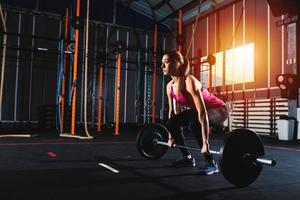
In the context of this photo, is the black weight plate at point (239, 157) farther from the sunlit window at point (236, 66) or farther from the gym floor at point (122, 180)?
the sunlit window at point (236, 66)

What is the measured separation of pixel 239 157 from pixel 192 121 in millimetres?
568

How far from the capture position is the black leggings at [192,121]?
230cm

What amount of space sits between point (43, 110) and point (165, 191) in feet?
19.2

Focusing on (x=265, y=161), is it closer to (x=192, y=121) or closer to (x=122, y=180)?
(x=192, y=121)

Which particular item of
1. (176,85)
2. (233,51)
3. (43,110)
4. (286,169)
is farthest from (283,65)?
(43,110)

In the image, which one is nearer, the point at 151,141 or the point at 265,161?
the point at 265,161

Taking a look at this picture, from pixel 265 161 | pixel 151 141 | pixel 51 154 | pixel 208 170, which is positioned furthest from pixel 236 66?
pixel 265 161

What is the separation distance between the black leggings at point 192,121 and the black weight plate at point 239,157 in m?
0.37

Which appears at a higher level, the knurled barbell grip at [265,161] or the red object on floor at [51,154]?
the knurled barbell grip at [265,161]

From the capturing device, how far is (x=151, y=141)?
2957mm

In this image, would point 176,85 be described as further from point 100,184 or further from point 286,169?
point 286,169

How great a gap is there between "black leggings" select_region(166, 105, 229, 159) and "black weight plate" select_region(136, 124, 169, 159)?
390 millimetres

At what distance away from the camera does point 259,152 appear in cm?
200

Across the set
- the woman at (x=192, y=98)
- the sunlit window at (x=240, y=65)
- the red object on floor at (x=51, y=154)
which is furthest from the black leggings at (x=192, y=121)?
the sunlit window at (x=240, y=65)
